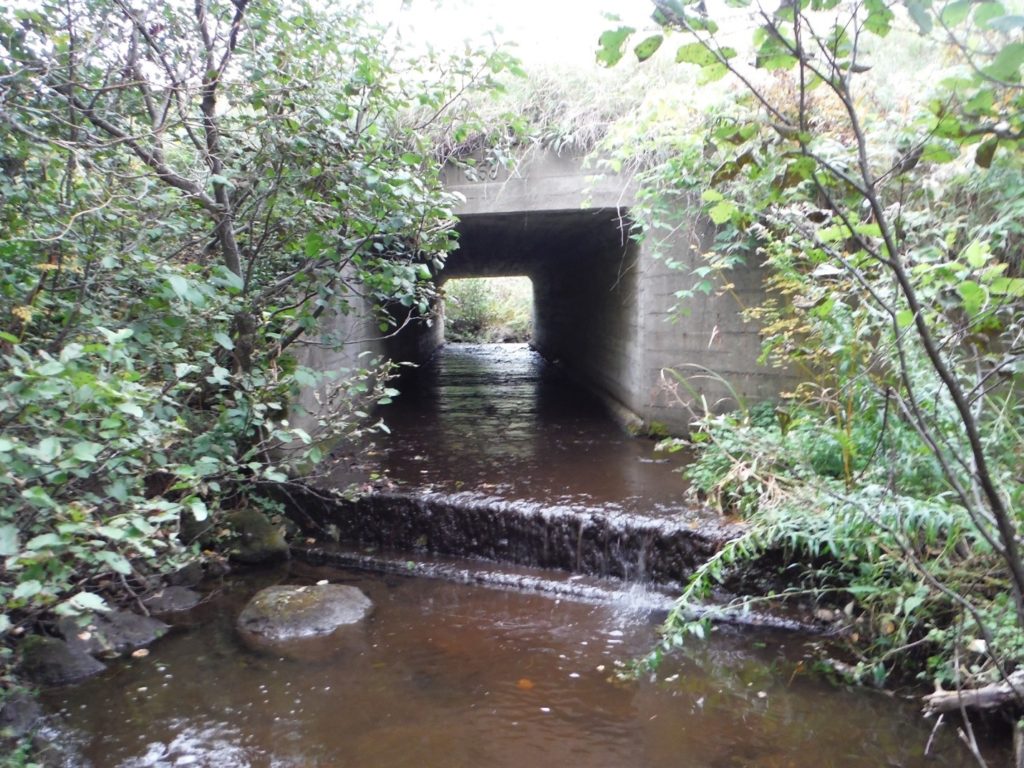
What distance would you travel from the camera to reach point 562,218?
8.18 metres

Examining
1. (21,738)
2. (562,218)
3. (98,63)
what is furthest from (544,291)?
(21,738)

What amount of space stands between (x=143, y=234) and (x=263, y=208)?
4.44 feet

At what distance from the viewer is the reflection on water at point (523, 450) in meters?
5.72

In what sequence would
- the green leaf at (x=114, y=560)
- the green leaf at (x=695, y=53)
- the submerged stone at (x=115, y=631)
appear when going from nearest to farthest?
the green leaf at (x=695, y=53) → the green leaf at (x=114, y=560) → the submerged stone at (x=115, y=631)

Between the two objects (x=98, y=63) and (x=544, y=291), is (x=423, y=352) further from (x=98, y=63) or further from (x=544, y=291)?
(x=98, y=63)

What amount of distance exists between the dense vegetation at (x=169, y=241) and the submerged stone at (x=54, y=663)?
14 centimetres

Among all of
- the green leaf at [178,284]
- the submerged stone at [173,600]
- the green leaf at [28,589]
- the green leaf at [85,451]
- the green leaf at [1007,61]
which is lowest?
the submerged stone at [173,600]

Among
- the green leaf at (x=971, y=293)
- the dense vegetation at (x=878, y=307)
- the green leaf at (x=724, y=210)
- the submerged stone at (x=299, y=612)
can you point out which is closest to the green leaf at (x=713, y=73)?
the dense vegetation at (x=878, y=307)

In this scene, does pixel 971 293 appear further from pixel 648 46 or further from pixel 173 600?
pixel 173 600

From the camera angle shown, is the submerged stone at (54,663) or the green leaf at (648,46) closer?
the green leaf at (648,46)

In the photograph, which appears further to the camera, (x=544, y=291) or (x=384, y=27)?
(x=544, y=291)

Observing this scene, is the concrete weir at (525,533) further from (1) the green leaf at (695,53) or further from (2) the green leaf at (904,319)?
(1) the green leaf at (695,53)

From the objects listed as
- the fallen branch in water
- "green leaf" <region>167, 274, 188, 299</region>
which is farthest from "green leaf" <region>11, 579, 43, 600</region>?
the fallen branch in water

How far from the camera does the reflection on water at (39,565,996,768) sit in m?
3.07
